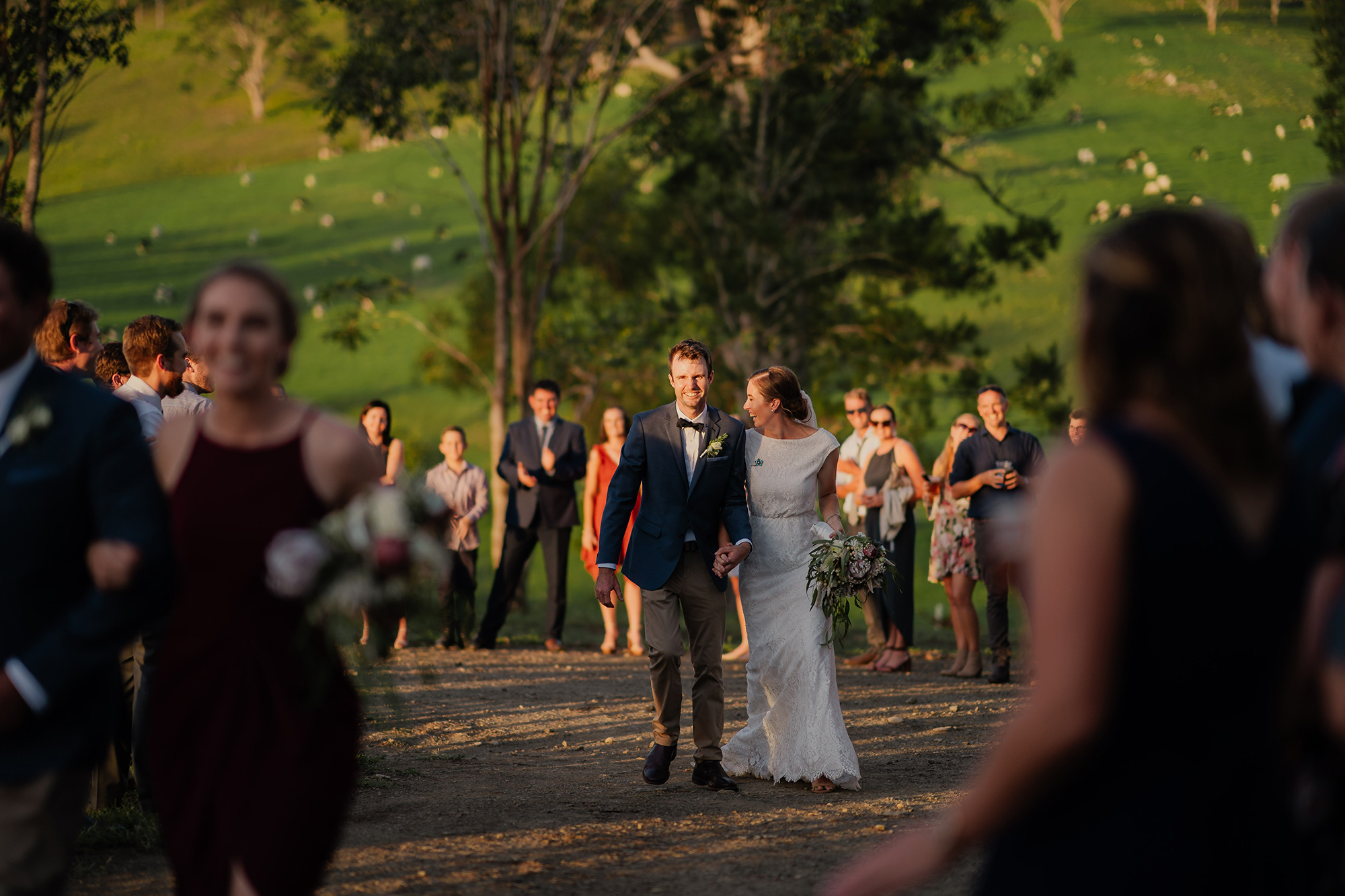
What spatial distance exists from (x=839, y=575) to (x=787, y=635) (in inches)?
21.9

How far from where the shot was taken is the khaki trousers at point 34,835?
2883 millimetres

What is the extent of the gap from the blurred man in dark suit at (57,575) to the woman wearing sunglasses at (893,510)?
416 inches

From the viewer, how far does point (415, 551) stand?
3.07 metres

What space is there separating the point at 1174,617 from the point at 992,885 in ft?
1.81

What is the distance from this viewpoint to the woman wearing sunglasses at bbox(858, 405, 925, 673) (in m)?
13.1

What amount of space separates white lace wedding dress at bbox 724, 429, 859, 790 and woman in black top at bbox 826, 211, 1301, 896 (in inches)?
226

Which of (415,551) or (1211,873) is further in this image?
(415,551)

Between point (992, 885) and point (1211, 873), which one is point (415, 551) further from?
point (1211, 873)

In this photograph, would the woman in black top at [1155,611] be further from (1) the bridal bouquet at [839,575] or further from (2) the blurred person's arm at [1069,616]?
(1) the bridal bouquet at [839,575]

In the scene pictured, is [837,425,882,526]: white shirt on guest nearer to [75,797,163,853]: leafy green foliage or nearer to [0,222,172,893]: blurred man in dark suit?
[75,797,163,853]: leafy green foliage

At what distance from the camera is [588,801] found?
24.2 ft

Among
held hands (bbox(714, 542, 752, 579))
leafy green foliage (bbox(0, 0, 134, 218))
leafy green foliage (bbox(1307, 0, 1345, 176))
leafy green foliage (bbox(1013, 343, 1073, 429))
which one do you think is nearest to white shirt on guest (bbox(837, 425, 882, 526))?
held hands (bbox(714, 542, 752, 579))

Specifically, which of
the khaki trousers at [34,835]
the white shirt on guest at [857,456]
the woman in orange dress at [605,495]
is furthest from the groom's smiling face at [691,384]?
the woman in orange dress at [605,495]

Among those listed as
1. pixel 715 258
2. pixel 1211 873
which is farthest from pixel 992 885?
pixel 715 258
